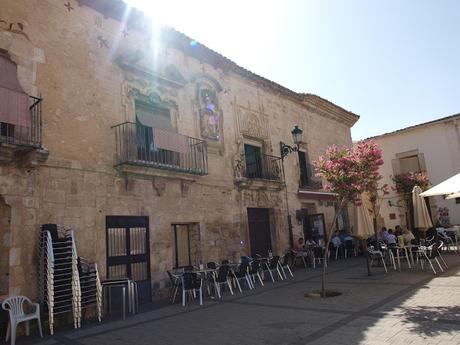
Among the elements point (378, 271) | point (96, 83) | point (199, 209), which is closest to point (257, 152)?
point (199, 209)

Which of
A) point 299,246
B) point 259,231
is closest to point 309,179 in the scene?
point 299,246

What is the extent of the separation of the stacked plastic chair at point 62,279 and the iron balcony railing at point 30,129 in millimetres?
1669

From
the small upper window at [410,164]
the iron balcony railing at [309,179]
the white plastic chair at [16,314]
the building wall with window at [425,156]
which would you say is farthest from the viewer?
the small upper window at [410,164]

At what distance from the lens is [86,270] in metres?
7.49

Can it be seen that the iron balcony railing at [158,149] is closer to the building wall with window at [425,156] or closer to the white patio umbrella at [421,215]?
the white patio umbrella at [421,215]

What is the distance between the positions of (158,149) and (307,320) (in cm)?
593

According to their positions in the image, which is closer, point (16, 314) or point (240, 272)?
point (16, 314)

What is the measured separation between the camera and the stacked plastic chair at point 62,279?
21.5ft

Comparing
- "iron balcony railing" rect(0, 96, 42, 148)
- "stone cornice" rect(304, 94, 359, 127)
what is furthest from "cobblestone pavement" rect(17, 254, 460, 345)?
"stone cornice" rect(304, 94, 359, 127)

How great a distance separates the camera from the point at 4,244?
21.8ft

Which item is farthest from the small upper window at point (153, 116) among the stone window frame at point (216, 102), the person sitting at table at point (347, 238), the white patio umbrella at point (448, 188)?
the person sitting at table at point (347, 238)

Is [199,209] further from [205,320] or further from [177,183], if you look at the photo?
[205,320]

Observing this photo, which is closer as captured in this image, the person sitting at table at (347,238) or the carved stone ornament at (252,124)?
the carved stone ornament at (252,124)

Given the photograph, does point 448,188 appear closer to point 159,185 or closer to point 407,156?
point 159,185
